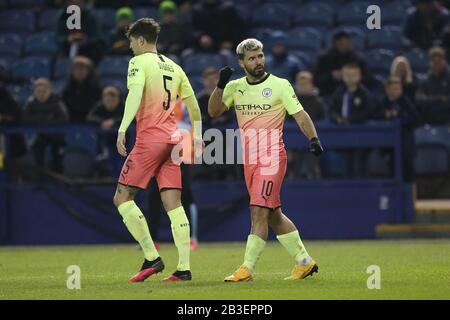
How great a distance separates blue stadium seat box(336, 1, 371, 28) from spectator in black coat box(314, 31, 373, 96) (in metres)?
2.46

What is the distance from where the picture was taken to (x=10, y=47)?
21.8 m

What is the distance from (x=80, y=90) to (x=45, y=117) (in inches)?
33.1

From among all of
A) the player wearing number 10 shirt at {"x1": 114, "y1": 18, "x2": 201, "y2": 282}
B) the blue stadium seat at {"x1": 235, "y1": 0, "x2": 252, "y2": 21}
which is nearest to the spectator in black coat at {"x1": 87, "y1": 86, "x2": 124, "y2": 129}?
the blue stadium seat at {"x1": 235, "y1": 0, "x2": 252, "y2": 21}

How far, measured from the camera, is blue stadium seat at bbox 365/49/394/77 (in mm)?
19844

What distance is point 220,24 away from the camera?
20.6 m

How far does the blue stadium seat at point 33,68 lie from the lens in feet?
68.0

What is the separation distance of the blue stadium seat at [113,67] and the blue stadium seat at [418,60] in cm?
486

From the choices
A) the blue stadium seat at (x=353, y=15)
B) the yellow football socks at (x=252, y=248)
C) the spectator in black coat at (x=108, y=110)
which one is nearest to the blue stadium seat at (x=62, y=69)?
the spectator in black coat at (x=108, y=110)

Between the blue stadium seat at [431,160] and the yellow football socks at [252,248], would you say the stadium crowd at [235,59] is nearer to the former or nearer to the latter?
the blue stadium seat at [431,160]

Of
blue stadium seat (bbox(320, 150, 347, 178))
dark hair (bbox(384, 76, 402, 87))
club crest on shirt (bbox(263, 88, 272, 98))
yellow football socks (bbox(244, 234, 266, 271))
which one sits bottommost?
yellow football socks (bbox(244, 234, 266, 271))

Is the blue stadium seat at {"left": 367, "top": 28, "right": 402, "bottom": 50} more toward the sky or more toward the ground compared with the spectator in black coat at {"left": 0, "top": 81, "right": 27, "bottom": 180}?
more toward the sky

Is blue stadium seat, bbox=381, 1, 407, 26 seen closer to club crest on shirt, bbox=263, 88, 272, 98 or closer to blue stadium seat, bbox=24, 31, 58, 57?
blue stadium seat, bbox=24, 31, 58, 57

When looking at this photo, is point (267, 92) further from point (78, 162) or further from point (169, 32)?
point (169, 32)

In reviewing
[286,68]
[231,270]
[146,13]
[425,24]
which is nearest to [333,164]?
[286,68]
